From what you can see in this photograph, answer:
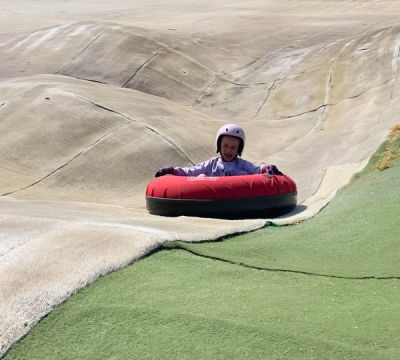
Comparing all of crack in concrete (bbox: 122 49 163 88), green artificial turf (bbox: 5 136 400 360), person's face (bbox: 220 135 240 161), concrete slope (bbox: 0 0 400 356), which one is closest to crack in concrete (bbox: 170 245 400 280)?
green artificial turf (bbox: 5 136 400 360)

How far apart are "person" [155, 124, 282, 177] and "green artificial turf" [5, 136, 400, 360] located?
360 cm

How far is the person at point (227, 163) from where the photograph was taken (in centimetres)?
933

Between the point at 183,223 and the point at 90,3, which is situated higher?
the point at 90,3

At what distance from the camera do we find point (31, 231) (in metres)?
5.53

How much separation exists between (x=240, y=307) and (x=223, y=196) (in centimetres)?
456

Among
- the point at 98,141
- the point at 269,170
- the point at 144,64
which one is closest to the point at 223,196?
the point at 269,170

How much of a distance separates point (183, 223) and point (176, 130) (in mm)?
5349

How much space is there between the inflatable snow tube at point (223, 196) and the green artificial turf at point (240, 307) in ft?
9.04

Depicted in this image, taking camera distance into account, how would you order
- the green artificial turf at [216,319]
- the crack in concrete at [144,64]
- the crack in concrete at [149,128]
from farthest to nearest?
the crack in concrete at [144,64], the crack in concrete at [149,128], the green artificial turf at [216,319]

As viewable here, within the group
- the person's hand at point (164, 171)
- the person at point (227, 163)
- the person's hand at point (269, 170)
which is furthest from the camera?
the person's hand at point (164, 171)

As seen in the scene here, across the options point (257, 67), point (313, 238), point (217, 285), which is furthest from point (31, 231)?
point (257, 67)

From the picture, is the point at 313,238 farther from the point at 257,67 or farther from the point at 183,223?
the point at 257,67

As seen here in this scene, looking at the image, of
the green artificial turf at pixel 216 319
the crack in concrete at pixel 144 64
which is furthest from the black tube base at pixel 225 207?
the crack in concrete at pixel 144 64

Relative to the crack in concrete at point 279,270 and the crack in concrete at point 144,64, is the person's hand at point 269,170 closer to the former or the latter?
the crack in concrete at point 279,270
